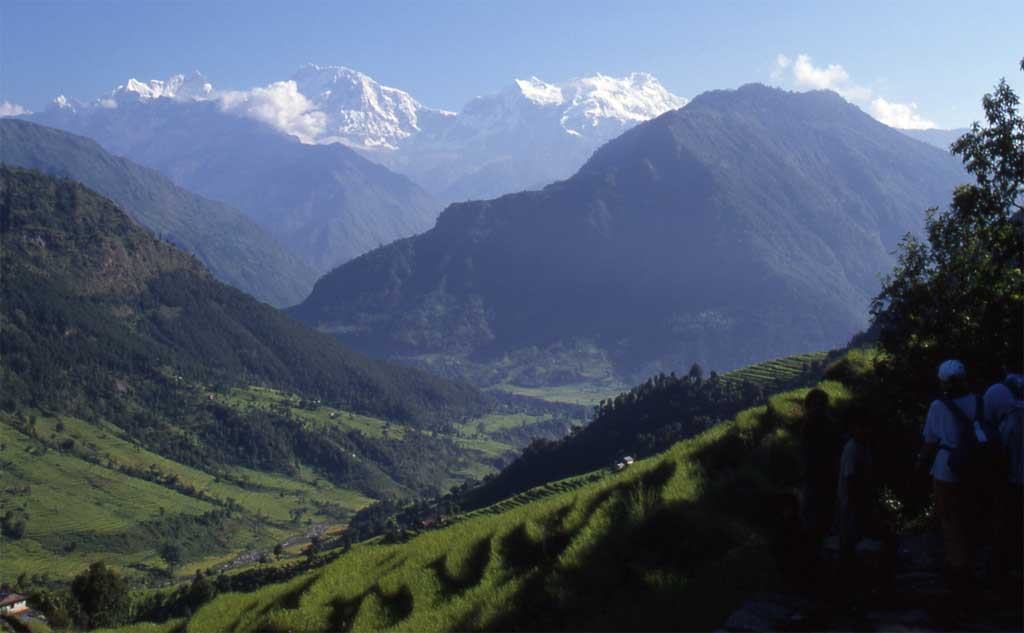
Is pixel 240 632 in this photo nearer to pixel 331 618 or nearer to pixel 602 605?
pixel 331 618

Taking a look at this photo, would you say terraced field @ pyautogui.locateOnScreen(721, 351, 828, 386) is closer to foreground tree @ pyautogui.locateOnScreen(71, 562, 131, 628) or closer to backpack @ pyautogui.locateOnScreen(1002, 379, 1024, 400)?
foreground tree @ pyautogui.locateOnScreen(71, 562, 131, 628)

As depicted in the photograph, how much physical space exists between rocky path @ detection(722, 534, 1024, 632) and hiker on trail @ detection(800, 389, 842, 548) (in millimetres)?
1114

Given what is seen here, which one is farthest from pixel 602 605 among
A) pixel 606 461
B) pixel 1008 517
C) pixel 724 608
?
pixel 606 461

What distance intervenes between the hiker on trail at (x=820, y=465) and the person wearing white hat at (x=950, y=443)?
4.47ft

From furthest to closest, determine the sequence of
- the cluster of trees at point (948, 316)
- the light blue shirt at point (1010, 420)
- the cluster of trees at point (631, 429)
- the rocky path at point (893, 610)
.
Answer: the cluster of trees at point (631, 429) → the cluster of trees at point (948, 316) → the light blue shirt at point (1010, 420) → the rocky path at point (893, 610)

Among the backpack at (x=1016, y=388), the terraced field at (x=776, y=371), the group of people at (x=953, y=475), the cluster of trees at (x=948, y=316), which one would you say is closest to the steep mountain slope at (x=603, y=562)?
the group of people at (x=953, y=475)

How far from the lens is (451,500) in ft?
608

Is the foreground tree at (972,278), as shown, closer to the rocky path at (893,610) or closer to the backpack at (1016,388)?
the backpack at (1016,388)

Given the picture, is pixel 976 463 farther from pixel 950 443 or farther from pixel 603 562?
pixel 603 562

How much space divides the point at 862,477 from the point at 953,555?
156cm

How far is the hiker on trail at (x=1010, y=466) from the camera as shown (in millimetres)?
11367

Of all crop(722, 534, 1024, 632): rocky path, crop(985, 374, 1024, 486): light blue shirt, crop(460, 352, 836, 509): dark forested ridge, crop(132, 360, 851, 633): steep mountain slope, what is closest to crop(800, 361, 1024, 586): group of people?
crop(985, 374, 1024, 486): light blue shirt

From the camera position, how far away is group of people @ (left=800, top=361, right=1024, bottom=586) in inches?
451

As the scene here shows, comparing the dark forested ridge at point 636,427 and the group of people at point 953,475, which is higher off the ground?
the group of people at point 953,475
